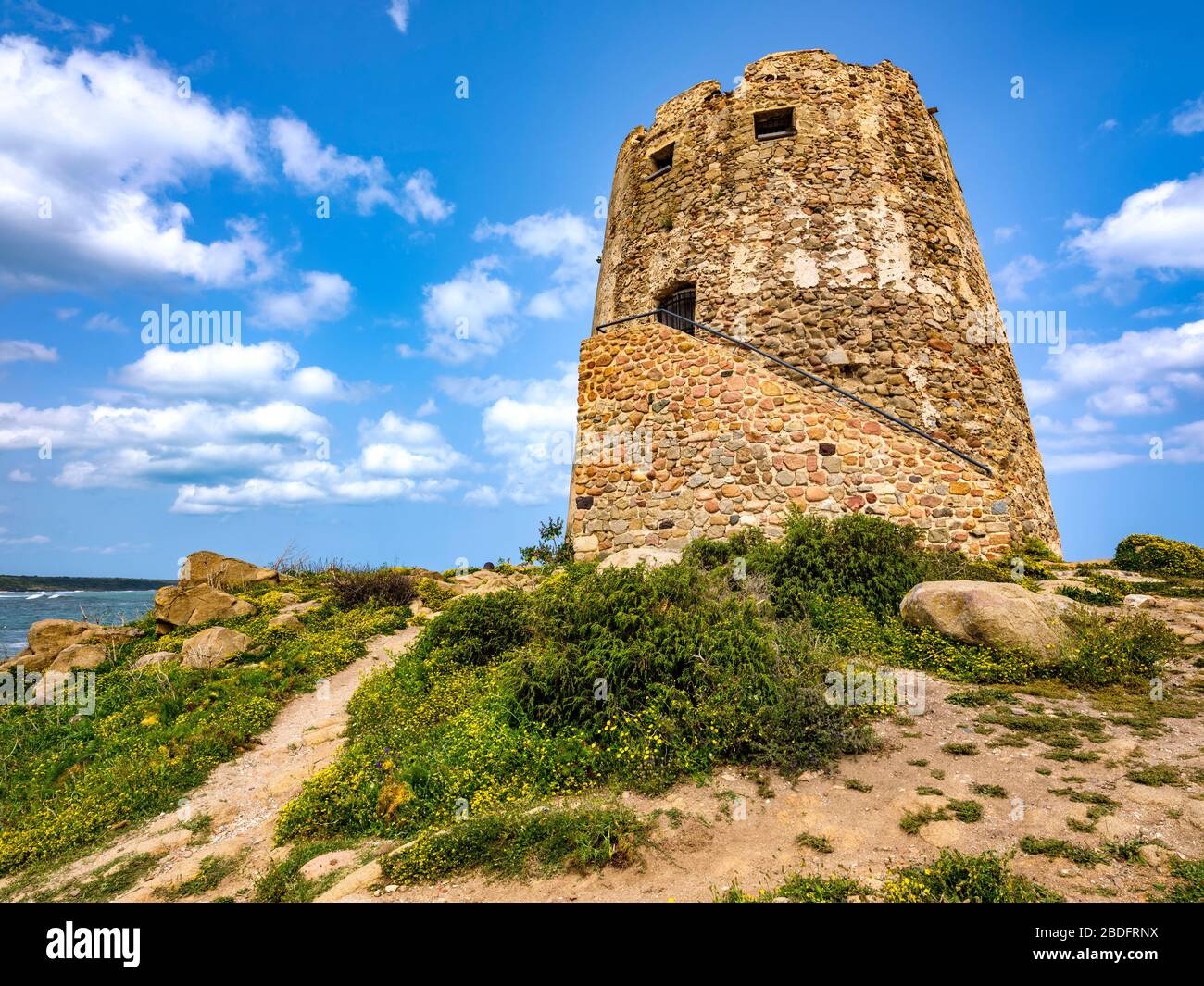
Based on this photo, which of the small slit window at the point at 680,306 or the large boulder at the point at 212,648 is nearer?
the large boulder at the point at 212,648

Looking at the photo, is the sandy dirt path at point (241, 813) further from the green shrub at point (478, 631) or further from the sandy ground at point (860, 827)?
the green shrub at point (478, 631)

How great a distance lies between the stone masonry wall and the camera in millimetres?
10859

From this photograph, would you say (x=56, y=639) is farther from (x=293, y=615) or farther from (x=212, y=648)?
(x=212, y=648)

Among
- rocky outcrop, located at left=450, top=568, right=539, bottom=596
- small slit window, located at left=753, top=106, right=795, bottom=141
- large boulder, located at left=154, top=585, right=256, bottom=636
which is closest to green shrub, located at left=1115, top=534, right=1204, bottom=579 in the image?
rocky outcrop, located at left=450, top=568, right=539, bottom=596

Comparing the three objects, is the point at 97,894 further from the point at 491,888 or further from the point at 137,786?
the point at 491,888

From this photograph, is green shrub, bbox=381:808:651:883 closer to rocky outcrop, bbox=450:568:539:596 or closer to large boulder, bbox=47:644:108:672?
rocky outcrop, bbox=450:568:539:596

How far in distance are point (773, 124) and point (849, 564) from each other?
521 inches

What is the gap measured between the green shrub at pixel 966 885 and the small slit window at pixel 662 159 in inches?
701

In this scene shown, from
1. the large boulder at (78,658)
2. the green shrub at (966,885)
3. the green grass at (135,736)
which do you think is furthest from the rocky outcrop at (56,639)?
the green shrub at (966,885)

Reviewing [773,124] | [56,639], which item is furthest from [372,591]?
[773,124]

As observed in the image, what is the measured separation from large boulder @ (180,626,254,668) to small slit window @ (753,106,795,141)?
652 inches

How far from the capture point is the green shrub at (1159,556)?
10.4 meters

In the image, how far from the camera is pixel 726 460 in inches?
457

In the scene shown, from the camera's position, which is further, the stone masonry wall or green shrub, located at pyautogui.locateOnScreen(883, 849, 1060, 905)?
the stone masonry wall
